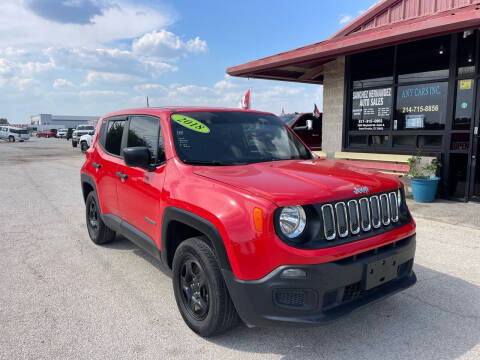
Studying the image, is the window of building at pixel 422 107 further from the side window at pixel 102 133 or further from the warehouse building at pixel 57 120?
the warehouse building at pixel 57 120

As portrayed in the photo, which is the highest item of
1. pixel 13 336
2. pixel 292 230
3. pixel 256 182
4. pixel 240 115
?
pixel 240 115

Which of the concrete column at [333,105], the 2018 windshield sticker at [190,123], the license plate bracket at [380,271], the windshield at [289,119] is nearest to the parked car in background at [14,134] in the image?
the windshield at [289,119]

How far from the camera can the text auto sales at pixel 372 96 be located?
859 cm

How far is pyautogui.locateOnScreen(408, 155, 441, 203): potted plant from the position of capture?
726 centimetres

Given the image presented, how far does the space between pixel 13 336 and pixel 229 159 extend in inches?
87.9

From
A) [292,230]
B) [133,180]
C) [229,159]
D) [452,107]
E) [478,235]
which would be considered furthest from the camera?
[452,107]

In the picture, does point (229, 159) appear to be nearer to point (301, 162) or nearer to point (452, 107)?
point (301, 162)

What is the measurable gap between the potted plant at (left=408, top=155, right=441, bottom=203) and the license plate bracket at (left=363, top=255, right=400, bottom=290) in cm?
515

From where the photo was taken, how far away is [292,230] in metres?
2.43

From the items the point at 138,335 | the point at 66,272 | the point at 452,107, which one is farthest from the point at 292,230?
the point at 452,107

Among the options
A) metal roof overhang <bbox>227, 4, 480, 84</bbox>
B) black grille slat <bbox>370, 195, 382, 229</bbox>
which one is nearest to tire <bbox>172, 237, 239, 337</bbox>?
black grille slat <bbox>370, 195, 382, 229</bbox>

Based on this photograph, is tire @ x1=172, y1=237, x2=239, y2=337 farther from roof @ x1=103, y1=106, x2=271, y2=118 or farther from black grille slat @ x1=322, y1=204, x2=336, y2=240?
roof @ x1=103, y1=106, x2=271, y2=118

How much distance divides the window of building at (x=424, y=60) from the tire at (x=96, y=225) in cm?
683

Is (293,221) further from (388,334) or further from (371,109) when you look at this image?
(371,109)
